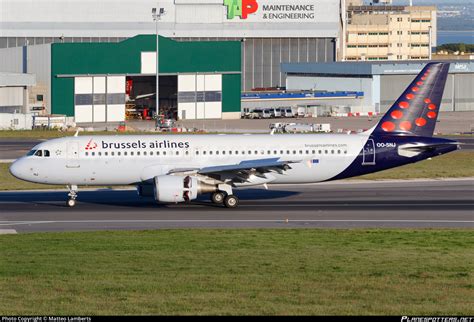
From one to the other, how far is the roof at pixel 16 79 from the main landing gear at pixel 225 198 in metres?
65.5

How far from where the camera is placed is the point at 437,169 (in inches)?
2507

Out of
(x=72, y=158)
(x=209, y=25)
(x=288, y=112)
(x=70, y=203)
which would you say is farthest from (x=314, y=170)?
(x=209, y=25)

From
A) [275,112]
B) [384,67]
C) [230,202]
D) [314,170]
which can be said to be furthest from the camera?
[384,67]

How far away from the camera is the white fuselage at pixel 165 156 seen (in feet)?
154

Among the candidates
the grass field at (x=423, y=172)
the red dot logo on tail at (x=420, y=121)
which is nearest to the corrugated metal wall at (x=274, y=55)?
the grass field at (x=423, y=172)

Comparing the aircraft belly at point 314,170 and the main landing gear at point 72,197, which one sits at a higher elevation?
the aircraft belly at point 314,170

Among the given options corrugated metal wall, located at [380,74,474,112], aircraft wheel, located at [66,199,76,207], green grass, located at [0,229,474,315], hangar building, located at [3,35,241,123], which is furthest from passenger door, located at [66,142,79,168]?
corrugated metal wall, located at [380,74,474,112]

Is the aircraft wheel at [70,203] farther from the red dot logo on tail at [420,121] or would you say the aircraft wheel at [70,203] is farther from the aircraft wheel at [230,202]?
the red dot logo on tail at [420,121]

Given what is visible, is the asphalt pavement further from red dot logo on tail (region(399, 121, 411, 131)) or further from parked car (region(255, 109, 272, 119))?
parked car (region(255, 109, 272, 119))

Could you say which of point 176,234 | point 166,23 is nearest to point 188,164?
point 176,234

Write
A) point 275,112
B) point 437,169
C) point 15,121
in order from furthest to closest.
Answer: point 275,112 → point 15,121 → point 437,169

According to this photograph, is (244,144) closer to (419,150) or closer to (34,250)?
(419,150)

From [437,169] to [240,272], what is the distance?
39.1 meters

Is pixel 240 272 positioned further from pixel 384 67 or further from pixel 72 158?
pixel 384 67
